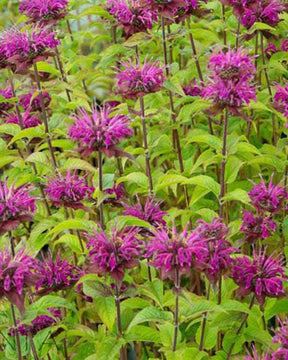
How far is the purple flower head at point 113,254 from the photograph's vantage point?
1571mm

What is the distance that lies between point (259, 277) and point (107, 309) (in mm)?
422

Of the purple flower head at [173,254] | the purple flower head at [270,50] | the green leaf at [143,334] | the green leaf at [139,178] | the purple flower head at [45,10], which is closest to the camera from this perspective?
the purple flower head at [173,254]

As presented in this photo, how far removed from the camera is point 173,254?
4.87 feet

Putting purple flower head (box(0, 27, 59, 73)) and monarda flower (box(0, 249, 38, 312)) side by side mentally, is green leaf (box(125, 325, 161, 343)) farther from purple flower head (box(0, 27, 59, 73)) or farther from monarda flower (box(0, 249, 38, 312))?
purple flower head (box(0, 27, 59, 73))

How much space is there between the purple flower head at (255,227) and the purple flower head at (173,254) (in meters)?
0.35

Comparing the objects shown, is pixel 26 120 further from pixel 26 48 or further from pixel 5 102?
pixel 26 48

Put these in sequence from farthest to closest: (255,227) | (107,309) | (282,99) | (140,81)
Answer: (282,99) → (140,81) → (255,227) → (107,309)

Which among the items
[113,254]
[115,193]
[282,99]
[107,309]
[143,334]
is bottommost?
[143,334]

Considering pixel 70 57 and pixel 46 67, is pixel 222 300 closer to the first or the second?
pixel 46 67

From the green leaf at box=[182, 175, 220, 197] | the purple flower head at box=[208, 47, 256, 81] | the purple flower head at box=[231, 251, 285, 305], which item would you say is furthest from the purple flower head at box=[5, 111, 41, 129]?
the purple flower head at box=[231, 251, 285, 305]

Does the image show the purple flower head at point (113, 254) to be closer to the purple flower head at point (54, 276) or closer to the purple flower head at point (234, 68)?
the purple flower head at point (54, 276)

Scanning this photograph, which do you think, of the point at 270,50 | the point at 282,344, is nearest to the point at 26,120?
the point at 270,50

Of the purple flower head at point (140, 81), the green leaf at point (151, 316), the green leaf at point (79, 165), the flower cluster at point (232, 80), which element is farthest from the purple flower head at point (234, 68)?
the green leaf at point (151, 316)

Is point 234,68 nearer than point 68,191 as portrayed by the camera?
Yes
